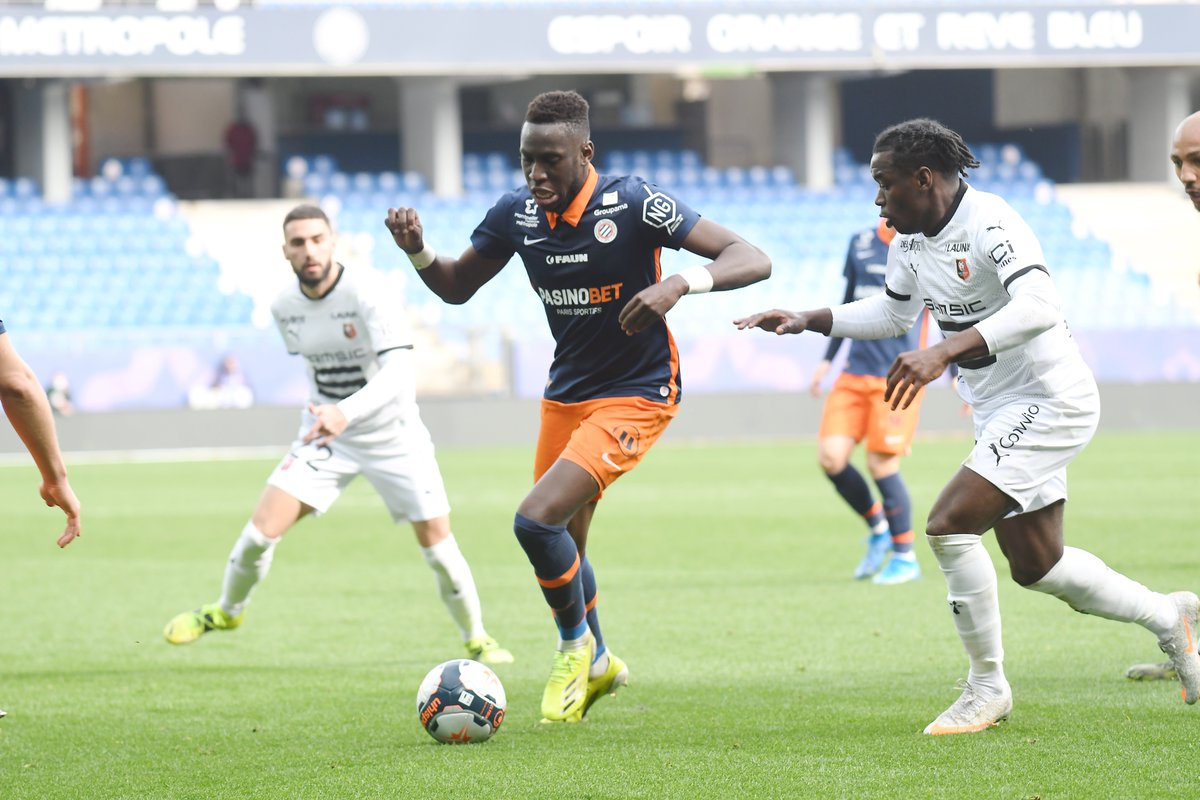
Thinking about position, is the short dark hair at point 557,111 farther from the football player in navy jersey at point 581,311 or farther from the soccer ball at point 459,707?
the soccer ball at point 459,707

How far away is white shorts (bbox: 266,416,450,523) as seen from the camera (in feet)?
26.6

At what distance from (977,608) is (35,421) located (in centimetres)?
317

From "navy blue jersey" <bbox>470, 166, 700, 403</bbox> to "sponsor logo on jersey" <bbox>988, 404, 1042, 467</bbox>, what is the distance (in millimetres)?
1390

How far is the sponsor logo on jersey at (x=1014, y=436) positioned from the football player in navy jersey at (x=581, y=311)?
3.45ft

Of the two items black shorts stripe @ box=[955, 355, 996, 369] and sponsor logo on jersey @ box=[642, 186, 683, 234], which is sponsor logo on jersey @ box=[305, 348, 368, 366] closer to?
sponsor logo on jersey @ box=[642, 186, 683, 234]

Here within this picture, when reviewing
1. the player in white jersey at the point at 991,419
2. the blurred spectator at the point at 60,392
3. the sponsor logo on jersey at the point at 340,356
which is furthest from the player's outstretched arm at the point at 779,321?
the blurred spectator at the point at 60,392

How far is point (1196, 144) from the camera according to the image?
18.5 feet

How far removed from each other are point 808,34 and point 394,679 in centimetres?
2662

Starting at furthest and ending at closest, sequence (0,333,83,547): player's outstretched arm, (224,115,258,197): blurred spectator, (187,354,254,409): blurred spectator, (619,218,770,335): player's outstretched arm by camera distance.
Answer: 1. (224,115,258,197): blurred spectator
2. (187,354,254,409): blurred spectator
3. (619,218,770,335): player's outstretched arm
4. (0,333,83,547): player's outstretched arm

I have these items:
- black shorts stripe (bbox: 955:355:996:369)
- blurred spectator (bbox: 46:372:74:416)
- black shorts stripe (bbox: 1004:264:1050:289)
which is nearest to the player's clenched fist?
black shorts stripe (bbox: 955:355:996:369)

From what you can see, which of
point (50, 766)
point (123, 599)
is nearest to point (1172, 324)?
point (123, 599)

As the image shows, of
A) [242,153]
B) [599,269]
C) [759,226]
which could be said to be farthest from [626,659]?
[242,153]

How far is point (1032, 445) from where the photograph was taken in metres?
Result: 5.66

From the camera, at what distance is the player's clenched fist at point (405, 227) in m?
6.39
